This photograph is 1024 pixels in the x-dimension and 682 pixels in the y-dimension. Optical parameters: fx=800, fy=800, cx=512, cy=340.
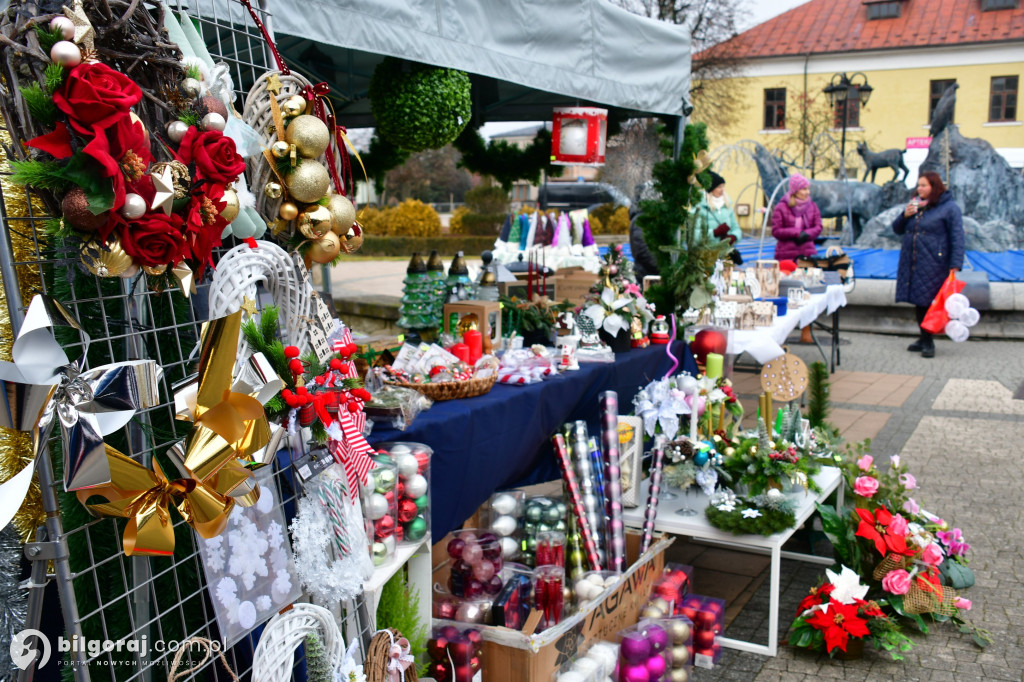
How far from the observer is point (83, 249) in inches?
47.0

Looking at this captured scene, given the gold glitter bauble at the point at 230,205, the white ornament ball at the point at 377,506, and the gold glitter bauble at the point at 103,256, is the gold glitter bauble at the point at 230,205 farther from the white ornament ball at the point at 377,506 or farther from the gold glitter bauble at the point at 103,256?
the white ornament ball at the point at 377,506

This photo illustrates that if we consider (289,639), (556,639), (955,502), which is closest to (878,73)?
(955,502)

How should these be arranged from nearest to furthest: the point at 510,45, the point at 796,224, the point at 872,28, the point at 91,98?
1. the point at 91,98
2. the point at 510,45
3. the point at 796,224
4. the point at 872,28

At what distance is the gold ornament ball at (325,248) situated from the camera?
5.76ft

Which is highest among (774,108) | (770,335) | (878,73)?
(878,73)

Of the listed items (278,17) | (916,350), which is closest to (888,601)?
(278,17)

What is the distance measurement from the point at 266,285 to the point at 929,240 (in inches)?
348

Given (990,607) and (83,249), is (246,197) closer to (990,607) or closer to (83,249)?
(83,249)

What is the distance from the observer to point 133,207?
117cm

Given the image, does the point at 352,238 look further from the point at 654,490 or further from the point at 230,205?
the point at 654,490

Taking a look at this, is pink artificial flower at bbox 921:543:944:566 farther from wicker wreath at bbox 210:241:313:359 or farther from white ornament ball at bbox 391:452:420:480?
wicker wreath at bbox 210:241:313:359

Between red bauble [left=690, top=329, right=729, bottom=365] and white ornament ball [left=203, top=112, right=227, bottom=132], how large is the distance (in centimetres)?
359

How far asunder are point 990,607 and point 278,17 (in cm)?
362

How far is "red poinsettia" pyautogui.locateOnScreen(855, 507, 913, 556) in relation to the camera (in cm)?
324
